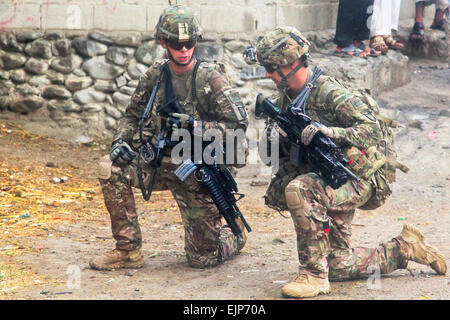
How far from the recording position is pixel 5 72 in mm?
8602

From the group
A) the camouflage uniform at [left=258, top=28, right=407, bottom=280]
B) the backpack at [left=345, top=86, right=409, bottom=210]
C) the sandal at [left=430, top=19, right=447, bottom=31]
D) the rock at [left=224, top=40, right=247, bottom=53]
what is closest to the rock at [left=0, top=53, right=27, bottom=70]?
the rock at [left=224, top=40, right=247, bottom=53]

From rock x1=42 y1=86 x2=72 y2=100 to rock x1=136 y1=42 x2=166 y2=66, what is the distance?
2.94ft

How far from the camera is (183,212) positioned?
5.25 metres

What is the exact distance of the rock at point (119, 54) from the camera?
8477 millimetres

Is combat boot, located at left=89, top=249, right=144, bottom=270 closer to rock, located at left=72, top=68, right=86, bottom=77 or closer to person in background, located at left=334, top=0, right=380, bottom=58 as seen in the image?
rock, located at left=72, top=68, right=86, bottom=77

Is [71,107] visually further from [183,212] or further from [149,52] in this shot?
[183,212]

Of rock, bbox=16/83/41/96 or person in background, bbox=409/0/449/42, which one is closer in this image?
rock, bbox=16/83/41/96

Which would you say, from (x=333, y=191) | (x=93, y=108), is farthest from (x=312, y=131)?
(x=93, y=108)

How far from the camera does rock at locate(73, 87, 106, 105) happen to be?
859 cm

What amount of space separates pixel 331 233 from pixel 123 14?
14.3 feet

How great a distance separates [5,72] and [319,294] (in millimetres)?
5323

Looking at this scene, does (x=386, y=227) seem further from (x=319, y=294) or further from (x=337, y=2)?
(x=337, y=2)

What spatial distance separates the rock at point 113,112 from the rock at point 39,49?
2.74ft

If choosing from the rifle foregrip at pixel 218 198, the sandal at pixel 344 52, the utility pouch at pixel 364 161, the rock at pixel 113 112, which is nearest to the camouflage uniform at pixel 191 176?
the rifle foregrip at pixel 218 198
